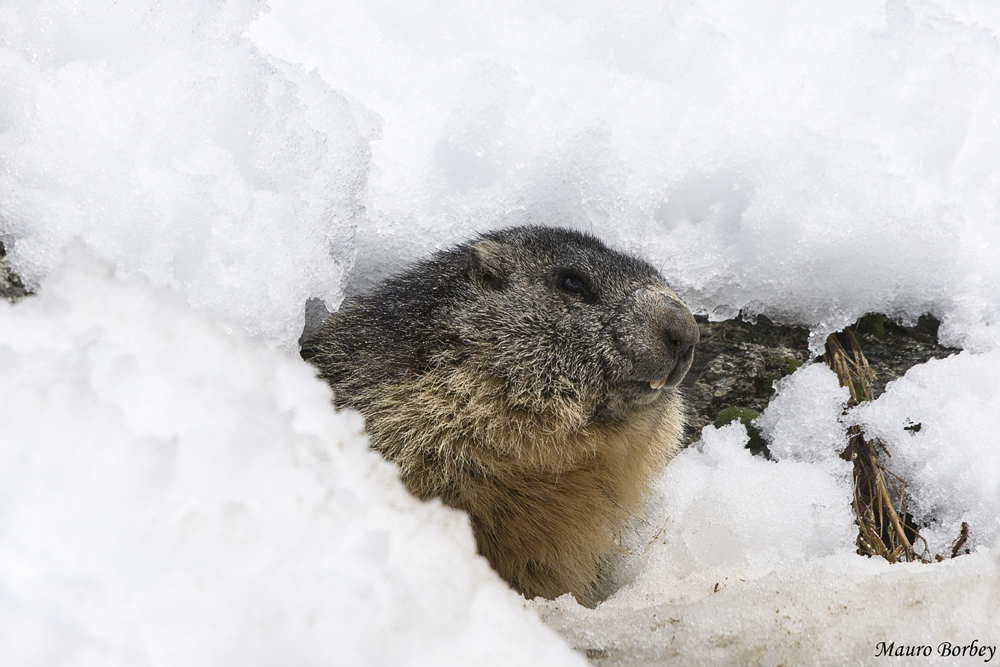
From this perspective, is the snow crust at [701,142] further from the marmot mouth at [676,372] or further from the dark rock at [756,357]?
the marmot mouth at [676,372]

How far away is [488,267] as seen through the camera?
4.13 m

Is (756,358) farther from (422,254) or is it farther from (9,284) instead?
(9,284)

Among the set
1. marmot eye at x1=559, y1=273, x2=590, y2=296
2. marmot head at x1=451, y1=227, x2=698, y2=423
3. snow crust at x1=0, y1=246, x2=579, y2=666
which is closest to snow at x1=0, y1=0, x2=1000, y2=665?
snow crust at x1=0, y1=246, x2=579, y2=666

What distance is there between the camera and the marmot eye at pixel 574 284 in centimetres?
400

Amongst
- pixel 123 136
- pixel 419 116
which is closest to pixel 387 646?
pixel 123 136

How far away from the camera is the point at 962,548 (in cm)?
Answer: 391

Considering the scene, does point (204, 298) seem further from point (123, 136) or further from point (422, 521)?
point (422, 521)

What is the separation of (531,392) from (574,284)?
0.72 meters

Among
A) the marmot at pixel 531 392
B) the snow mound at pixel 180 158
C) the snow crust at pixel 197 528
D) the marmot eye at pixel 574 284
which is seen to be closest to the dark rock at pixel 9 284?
the snow mound at pixel 180 158

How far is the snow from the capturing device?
1.95 m

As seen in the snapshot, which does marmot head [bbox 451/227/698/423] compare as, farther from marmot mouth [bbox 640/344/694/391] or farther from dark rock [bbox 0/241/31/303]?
dark rock [bbox 0/241/31/303]

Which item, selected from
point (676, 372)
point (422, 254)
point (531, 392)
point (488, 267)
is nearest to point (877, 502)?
point (676, 372)

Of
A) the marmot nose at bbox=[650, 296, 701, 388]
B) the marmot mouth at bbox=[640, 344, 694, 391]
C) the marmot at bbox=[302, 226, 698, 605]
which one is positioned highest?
the marmot nose at bbox=[650, 296, 701, 388]

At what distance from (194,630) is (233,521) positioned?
313 millimetres
